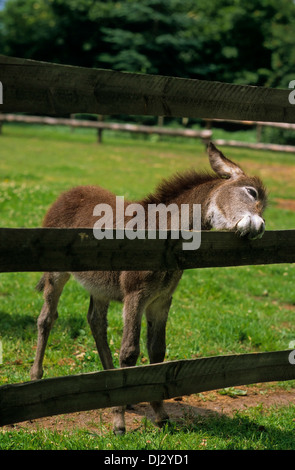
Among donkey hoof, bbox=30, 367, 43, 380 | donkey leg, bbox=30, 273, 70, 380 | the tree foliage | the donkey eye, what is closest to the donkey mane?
the donkey eye

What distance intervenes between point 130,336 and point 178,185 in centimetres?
122

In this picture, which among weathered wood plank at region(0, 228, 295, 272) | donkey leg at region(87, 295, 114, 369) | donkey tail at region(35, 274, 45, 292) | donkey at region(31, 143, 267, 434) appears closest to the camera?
weathered wood plank at region(0, 228, 295, 272)

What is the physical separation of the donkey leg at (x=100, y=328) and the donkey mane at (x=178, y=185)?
4.32ft

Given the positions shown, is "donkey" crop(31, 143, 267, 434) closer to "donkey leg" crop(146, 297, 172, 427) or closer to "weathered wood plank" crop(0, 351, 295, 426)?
"donkey leg" crop(146, 297, 172, 427)

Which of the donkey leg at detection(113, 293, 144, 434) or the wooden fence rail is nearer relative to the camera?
the donkey leg at detection(113, 293, 144, 434)

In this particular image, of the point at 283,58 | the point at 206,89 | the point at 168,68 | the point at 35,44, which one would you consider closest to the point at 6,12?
the point at 35,44

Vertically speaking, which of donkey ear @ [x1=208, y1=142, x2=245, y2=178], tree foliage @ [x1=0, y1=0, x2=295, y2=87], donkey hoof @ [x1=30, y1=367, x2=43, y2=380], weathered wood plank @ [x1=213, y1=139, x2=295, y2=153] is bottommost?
donkey hoof @ [x1=30, y1=367, x2=43, y2=380]

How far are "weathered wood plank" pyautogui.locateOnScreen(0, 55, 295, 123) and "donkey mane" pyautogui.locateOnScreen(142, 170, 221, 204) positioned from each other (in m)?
0.77

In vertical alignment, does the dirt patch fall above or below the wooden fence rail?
below

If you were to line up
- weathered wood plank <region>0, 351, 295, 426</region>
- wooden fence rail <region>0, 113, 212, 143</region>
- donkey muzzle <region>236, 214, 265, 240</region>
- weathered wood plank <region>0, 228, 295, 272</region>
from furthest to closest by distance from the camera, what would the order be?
wooden fence rail <region>0, 113, 212, 143</region> < donkey muzzle <region>236, 214, 265, 240</region> < weathered wood plank <region>0, 351, 295, 426</region> < weathered wood plank <region>0, 228, 295, 272</region>

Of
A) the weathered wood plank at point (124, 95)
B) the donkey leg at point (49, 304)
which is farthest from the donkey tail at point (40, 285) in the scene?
the weathered wood plank at point (124, 95)

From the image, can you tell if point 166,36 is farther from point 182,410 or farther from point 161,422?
point 161,422

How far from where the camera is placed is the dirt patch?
13.6 feet
